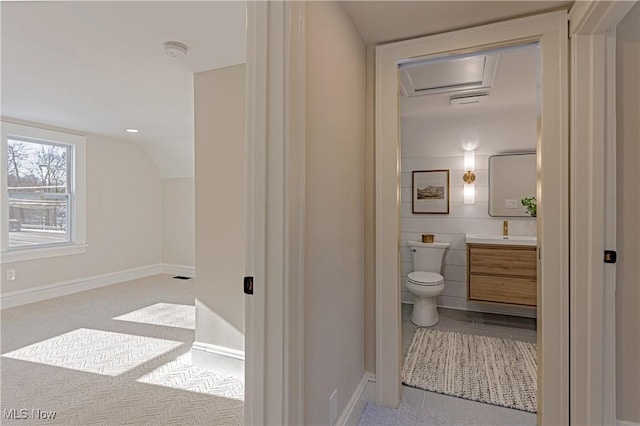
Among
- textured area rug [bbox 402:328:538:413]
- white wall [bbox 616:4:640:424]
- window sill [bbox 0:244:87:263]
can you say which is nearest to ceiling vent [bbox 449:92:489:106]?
white wall [bbox 616:4:640:424]

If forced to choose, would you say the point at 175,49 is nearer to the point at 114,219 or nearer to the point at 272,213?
the point at 272,213

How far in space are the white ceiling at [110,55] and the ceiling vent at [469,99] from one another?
2029 mm

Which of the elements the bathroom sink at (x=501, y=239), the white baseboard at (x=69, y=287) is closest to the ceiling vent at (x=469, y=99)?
the bathroom sink at (x=501, y=239)

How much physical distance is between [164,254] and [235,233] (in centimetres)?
410

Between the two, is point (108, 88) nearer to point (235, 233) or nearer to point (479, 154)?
point (235, 233)

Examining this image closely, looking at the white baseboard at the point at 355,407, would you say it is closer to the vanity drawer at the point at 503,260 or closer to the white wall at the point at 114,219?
the vanity drawer at the point at 503,260

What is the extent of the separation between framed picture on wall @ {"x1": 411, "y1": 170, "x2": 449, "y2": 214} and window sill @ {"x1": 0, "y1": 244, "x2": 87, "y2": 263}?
4.52 m

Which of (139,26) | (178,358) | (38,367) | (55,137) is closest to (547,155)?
(139,26)

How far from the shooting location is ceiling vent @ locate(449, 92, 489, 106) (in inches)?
120

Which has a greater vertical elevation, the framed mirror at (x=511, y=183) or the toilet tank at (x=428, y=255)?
the framed mirror at (x=511, y=183)

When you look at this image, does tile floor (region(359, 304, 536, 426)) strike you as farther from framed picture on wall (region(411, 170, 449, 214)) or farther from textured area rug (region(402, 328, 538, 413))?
framed picture on wall (region(411, 170, 449, 214))

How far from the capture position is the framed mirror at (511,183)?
350 centimetres

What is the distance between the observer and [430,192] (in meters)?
3.87

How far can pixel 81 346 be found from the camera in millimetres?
2855
